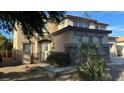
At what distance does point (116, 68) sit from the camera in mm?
5094

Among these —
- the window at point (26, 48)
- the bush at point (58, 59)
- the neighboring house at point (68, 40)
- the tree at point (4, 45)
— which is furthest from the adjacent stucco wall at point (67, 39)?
the tree at point (4, 45)

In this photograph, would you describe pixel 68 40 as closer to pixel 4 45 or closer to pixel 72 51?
pixel 72 51

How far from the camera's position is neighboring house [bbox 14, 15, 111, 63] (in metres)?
5.06

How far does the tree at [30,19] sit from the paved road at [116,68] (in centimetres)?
172

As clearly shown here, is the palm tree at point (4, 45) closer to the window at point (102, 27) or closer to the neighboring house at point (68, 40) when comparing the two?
the neighboring house at point (68, 40)

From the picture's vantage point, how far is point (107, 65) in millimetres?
5012

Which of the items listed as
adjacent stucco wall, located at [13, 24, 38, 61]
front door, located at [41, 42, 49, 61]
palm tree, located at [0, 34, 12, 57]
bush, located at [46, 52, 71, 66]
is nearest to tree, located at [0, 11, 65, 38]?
adjacent stucco wall, located at [13, 24, 38, 61]

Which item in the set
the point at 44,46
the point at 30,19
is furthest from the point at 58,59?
the point at 30,19

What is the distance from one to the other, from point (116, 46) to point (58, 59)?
4.89ft
